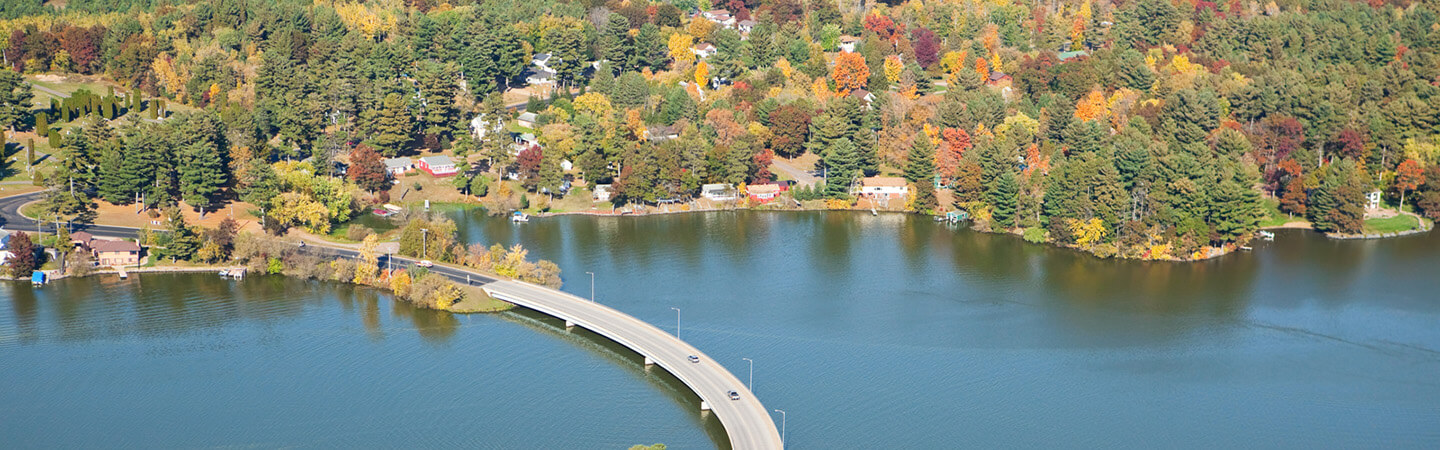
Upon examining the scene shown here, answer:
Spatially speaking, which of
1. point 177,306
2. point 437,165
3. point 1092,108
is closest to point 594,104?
point 437,165

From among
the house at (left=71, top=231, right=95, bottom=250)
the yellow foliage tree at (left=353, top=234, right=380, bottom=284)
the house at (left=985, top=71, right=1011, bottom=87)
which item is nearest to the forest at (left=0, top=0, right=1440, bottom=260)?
the house at (left=985, top=71, right=1011, bottom=87)

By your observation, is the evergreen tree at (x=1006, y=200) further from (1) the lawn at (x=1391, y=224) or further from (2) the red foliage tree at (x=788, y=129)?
(1) the lawn at (x=1391, y=224)

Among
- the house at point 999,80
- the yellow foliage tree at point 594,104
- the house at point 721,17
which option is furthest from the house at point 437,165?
the house at point 999,80

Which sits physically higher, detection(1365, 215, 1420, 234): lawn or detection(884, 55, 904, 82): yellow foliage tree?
detection(884, 55, 904, 82): yellow foliage tree

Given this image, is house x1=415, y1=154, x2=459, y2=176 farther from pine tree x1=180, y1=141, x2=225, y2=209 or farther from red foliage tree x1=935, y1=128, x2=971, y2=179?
red foliage tree x1=935, y1=128, x2=971, y2=179

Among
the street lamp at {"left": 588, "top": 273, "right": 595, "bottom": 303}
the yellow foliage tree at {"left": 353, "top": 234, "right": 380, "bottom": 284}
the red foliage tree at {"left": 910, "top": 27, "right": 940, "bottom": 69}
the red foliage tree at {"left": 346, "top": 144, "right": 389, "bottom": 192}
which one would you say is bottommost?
the street lamp at {"left": 588, "top": 273, "right": 595, "bottom": 303}

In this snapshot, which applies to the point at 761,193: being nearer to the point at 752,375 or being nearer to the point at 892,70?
the point at 892,70
